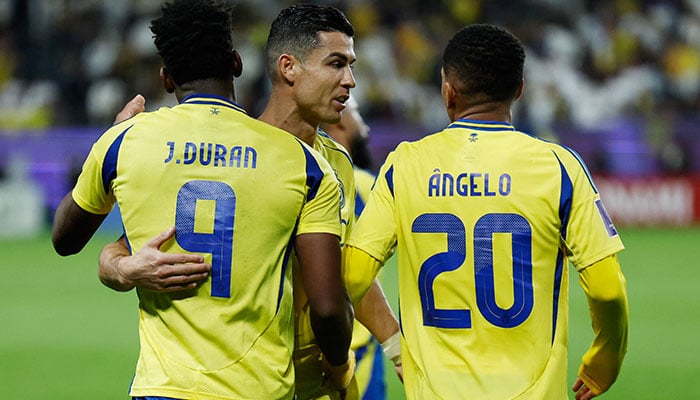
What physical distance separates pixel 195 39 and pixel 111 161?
48 cm

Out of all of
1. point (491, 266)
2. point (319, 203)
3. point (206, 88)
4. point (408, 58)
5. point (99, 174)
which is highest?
point (408, 58)

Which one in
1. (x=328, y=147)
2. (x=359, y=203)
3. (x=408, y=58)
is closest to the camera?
(x=328, y=147)

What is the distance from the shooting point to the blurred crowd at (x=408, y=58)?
1977 cm

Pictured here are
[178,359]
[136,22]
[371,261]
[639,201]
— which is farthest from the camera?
[136,22]

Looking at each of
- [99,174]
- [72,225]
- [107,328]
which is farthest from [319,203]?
[107,328]

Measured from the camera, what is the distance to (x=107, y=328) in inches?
436

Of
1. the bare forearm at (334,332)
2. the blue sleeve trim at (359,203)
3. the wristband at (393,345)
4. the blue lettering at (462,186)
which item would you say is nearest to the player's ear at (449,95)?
the blue lettering at (462,186)

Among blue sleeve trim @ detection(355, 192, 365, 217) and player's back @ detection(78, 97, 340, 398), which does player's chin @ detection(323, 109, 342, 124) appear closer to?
player's back @ detection(78, 97, 340, 398)

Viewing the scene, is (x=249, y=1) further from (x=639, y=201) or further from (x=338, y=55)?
(x=338, y=55)

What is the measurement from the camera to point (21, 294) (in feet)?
42.7

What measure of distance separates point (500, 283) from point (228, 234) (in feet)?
2.95

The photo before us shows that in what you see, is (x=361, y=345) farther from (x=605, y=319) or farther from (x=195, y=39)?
(x=195, y=39)

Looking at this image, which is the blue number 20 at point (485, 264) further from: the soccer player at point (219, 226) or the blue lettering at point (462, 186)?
the soccer player at point (219, 226)

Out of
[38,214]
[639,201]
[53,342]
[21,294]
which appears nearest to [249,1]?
[38,214]
